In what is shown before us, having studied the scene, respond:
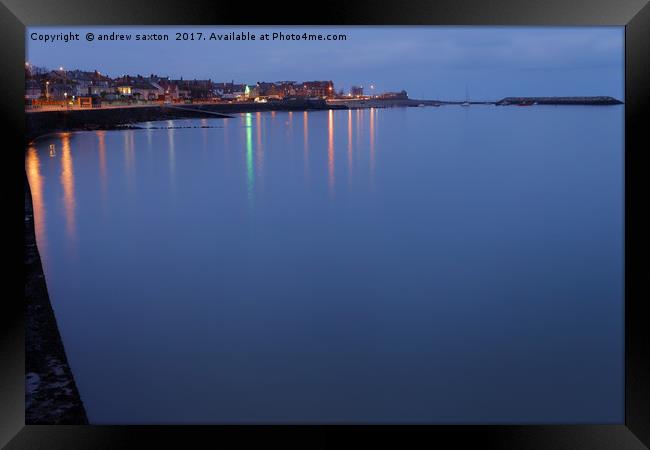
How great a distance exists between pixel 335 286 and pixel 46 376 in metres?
5.08

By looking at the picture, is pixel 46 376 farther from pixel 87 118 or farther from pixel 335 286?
pixel 87 118

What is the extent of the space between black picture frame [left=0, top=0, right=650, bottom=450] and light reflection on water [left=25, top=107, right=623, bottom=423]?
221 cm

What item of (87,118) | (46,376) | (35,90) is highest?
(35,90)

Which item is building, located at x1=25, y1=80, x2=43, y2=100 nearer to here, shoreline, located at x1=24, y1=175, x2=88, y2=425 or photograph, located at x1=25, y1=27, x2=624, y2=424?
photograph, located at x1=25, y1=27, x2=624, y2=424

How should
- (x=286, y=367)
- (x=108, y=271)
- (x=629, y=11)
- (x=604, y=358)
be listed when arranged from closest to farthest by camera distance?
(x=629, y=11) → (x=286, y=367) → (x=604, y=358) → (x=108, y=271)

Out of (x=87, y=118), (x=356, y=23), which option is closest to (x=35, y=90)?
(x=87, y=118)

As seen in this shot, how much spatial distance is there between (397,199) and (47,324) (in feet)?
38.0

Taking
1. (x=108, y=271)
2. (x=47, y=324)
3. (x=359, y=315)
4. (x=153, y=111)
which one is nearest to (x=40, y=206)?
(x=108, y=271)

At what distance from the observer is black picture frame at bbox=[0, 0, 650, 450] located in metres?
2.96

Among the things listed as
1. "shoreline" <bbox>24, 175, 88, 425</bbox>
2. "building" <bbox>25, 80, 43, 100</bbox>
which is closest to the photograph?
"shoreline" <bbox>24, 175, 88, 425</bbox>

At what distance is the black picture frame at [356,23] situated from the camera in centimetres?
296

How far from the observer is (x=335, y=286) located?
908 cm

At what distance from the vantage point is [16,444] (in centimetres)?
299

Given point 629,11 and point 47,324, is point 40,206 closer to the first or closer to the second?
point 47,324
